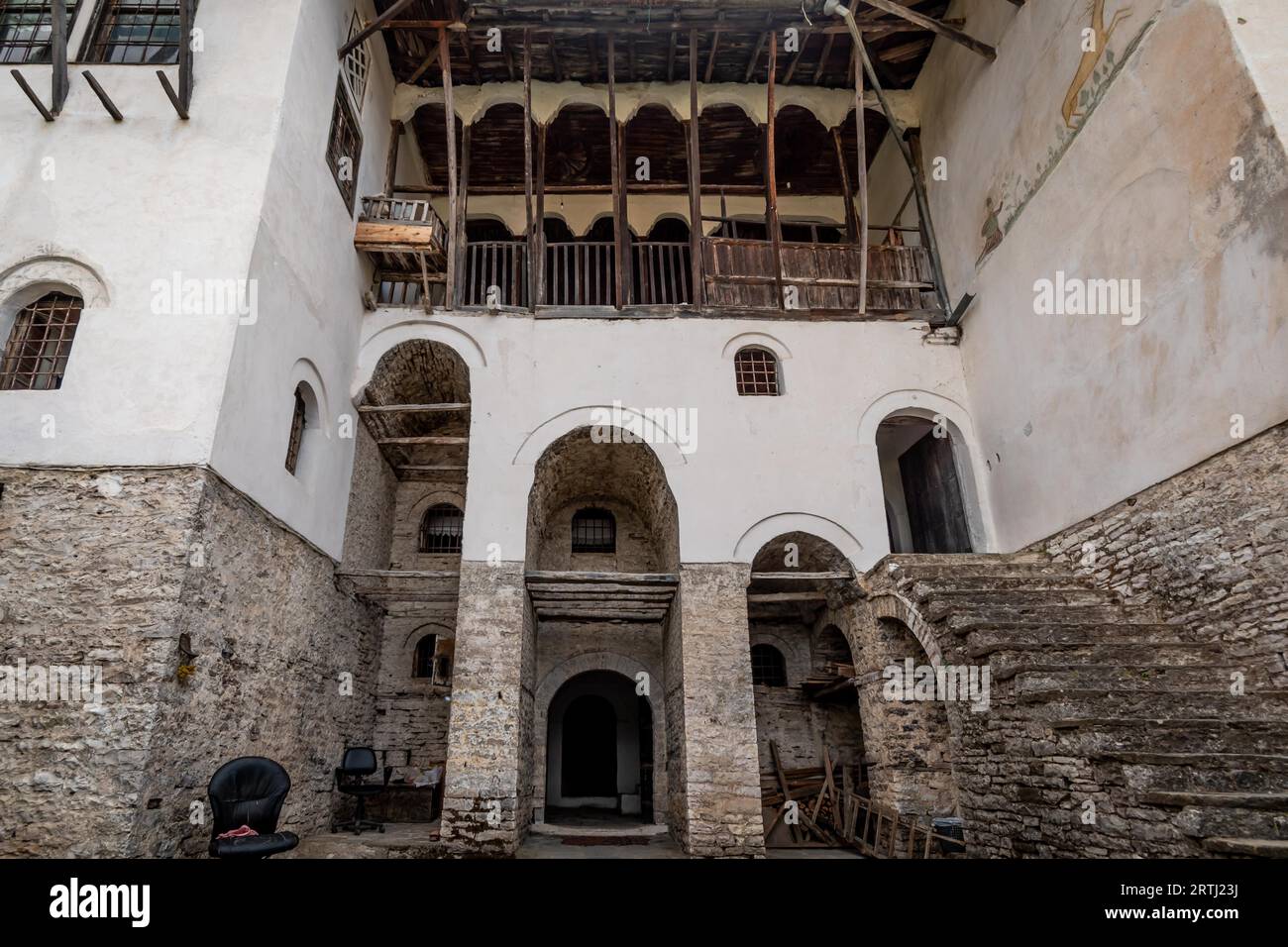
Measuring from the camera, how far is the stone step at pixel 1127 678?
5234 mm

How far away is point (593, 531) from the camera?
452 inches

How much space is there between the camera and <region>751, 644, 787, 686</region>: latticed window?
421 inches

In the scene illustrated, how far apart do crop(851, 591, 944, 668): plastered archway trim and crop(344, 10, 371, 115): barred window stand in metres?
9.20

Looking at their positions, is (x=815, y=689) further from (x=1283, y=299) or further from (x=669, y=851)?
(x=1283, y=299)

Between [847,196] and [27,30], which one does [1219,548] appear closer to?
[847,196]

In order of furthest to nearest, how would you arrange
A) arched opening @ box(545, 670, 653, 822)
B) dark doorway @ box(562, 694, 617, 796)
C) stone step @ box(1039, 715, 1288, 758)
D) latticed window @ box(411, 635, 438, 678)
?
dark doorway @ box(562, 694, 617, 796)
arched opening @ box(545, 670, 653, 822)
latticed window @ box(411, 635, 438, 678)
stone step @ box(1039, 715, 1288, 758)

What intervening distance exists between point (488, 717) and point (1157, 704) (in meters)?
6.00

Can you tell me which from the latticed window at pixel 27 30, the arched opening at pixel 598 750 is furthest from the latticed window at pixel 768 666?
the latticed window at pixel 27 30

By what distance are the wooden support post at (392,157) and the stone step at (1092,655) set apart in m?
9.69

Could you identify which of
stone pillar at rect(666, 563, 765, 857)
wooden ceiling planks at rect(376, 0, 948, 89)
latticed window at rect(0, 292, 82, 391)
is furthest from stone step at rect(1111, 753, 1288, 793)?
wooden ceiling planks at rect(376, 0, 948, 89)

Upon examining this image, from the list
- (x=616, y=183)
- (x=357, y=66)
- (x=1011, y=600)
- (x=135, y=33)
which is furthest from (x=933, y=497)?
(x=135, y=33)

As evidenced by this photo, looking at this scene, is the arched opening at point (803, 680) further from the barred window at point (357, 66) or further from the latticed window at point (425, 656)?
the barred window at point (357, 66)

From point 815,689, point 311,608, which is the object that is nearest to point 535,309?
point 311,608

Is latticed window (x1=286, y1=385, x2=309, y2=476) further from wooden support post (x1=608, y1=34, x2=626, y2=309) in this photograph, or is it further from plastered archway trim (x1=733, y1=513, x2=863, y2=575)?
plastered archway trim (x1=733, y1=513, x2=863, y2=575)
